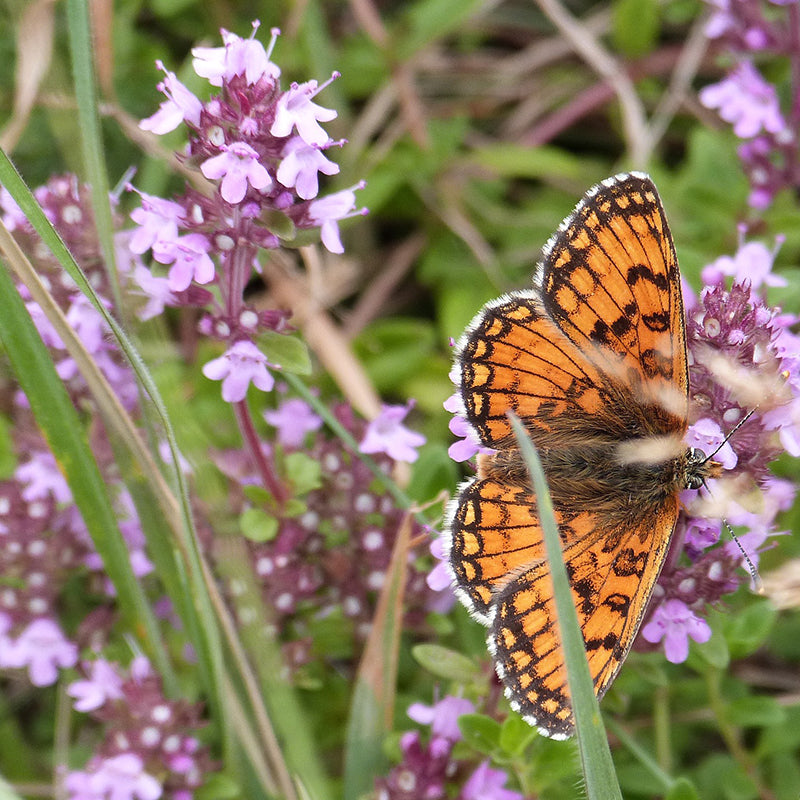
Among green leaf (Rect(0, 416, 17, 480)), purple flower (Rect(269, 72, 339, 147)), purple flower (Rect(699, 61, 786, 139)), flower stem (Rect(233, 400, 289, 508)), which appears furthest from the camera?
purple flower (Rect(699, 61, 786, 139))

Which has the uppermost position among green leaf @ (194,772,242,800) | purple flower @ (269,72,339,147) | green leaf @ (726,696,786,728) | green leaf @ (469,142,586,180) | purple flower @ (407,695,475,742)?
green leaf @ (469,142,586,180)

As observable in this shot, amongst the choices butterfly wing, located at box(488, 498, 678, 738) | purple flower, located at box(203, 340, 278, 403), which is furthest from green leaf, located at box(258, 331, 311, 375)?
butterfly wing, located at box(488, 498, 678, 738)

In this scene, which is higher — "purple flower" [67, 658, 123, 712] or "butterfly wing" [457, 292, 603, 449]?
"butterfly wing" [457, 292, 603, 449]

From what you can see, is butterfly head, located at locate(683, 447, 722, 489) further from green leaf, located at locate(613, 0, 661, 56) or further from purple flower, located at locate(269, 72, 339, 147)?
green leaf, located at locate(613, 0, 661, 56)

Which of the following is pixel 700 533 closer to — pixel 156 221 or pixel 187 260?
pixel 187 260

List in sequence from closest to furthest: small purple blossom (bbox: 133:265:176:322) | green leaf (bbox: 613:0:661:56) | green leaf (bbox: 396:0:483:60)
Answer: small purple blossom (bbox: 133:265:176:322) → green leaf (bbox: 396:0:483:60) → green leaf (bbox: 613:0:661:56)

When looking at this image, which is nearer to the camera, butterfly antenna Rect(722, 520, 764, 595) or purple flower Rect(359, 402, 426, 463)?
butterfly antenna Rect(722, 520, 764, 595)
